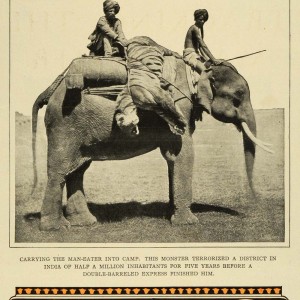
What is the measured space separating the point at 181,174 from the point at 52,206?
94cm

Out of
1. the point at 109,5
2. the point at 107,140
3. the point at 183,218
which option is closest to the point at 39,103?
the point at 107,140

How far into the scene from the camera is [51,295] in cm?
636

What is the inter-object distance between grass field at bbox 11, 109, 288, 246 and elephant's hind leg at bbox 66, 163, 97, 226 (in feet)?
0.17

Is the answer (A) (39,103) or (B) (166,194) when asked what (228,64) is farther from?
(A) (39,103)

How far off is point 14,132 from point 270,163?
1840mm

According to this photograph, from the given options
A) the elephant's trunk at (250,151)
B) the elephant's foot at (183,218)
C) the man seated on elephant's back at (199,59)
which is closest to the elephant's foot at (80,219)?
the elephant's foot at (183,218)

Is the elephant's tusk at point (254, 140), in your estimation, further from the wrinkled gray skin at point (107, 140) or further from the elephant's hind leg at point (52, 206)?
the elephant's hind leg at point (52, 206)

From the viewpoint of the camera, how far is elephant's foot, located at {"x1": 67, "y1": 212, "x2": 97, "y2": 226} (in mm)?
6562

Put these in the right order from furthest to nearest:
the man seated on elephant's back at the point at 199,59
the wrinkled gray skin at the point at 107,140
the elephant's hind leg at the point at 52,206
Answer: the man seated on elephant's back at the point at 199,59, the elephant's hind leg at the point at 52,206, the wrinkled gray skin at the point at 107,140

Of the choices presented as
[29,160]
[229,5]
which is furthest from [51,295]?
[229,5]

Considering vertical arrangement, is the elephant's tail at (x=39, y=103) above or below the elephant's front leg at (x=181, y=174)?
above

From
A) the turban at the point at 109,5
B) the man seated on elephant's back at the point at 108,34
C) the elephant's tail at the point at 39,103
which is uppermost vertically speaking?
the turban at the point at 109,5

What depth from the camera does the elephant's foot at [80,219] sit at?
21.5ft

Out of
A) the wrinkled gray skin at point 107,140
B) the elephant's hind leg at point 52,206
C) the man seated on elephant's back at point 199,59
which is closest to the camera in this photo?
the wrinkled gray skin at point 107,140
